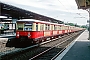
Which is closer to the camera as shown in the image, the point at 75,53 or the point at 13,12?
the point at 75,53

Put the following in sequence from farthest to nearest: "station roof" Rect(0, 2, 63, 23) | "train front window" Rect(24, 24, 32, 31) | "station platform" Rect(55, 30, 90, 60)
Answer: "station roof" Rect(0, 2, 63, 23) → "train front window" Rect(24, 24, 32, 31) → "station platform" Rect(55, 30, 90, 60)

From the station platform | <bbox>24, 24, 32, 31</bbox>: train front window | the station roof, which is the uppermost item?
the station roof

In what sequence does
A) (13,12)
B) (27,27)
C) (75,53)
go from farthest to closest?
(13,12) → (27,27) → (75,53)

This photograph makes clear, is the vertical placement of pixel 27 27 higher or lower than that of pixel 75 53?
higher

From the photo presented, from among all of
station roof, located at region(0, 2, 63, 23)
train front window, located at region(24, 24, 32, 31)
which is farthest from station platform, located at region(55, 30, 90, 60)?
station roof, located at region(0, 2, 63, 23)

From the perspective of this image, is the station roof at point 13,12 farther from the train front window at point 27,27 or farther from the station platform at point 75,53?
the station platform at point 75,53

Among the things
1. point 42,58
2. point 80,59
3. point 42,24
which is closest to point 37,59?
point 42,58

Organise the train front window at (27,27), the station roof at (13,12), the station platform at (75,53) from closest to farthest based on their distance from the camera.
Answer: the station platform at (75,53) < the train front window at (27,27) < the station roof at (13,12)

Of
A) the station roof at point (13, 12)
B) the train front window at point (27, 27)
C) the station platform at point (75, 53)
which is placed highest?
the station roof at point (13, 12)

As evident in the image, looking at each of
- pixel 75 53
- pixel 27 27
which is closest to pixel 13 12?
pixel 27 27

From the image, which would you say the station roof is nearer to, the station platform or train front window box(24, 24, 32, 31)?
train front window box(24, 24, 32, 31)

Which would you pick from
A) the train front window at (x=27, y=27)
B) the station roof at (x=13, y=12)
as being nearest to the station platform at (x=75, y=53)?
the train front window at (x=27, y=27)

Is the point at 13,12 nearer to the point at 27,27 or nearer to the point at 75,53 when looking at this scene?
the point at 27,27

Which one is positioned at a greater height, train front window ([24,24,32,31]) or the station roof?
the station roof
